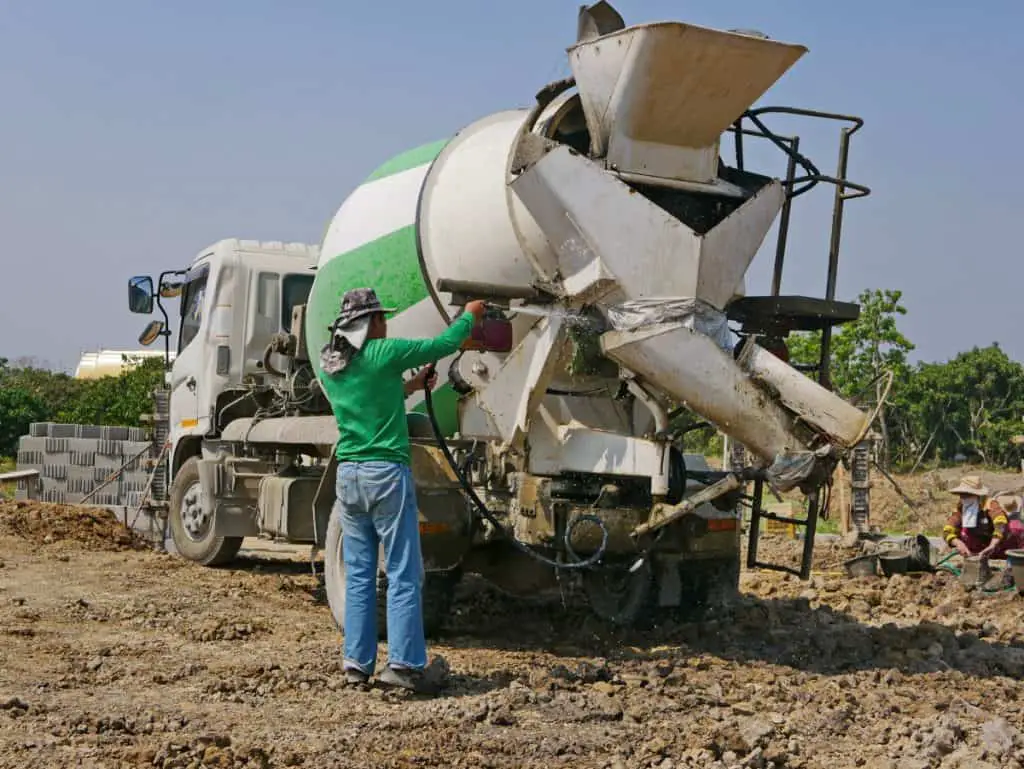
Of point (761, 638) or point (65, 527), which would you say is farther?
point (65, 527)

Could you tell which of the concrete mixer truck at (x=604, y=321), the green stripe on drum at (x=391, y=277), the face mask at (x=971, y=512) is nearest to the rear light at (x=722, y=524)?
the concrete mixer truck at (x=604, y=321)

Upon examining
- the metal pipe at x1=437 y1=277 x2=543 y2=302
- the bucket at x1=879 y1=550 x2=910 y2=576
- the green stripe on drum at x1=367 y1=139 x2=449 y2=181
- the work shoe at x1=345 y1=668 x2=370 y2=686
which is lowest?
the work shoe at x1=345 y1=668 x2=370 y2=686

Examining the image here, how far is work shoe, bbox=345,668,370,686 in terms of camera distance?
5535 mm

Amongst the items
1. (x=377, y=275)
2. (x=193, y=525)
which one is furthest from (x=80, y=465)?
(x=377, y=275)

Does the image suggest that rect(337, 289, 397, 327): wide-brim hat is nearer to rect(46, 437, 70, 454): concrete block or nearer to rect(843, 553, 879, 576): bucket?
rect(843, 553, 879, 576): bucket

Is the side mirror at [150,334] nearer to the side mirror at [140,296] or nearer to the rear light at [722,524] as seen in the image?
the side mirror at [140,296]

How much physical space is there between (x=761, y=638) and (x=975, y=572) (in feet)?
11.9

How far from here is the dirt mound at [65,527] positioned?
451 inches

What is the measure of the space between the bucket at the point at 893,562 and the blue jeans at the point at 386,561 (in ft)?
20.2

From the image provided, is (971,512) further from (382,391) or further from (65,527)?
(65,527)

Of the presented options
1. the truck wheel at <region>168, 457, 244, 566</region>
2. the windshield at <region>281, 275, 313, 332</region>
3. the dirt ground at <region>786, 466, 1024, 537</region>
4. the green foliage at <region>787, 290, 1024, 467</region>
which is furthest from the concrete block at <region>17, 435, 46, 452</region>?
the green foliage at <region>787, 290, 1024, 467</region>

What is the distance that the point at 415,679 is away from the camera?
5438mm

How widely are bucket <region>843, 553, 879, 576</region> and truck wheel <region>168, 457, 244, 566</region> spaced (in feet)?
17.4

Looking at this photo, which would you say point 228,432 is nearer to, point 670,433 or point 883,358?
point 670,433
